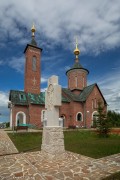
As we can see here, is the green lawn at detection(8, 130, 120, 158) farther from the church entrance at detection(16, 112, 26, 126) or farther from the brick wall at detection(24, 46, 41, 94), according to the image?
the brick wall at detection(24, 46, 41, 94)

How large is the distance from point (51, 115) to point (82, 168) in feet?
10.9

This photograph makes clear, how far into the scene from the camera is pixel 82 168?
601 cm

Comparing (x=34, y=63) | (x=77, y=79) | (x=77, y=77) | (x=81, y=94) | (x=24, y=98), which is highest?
(x=34, y=63)

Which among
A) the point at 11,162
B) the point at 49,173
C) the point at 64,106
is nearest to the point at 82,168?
the point at 49,173

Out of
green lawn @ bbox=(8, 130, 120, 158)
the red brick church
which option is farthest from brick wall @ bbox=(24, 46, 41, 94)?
green lawn @ bbox=(8, 130, 120, 158)

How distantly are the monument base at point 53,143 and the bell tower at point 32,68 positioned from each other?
→ 2324 centimetres

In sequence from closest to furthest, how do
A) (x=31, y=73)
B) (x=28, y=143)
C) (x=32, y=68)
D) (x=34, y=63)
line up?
(x=28, y=143) < (x=31, y=73) < (x=32, y=68) < (x=34, y=63)

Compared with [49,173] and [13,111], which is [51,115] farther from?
[13,111]

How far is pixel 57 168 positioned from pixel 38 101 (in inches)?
925

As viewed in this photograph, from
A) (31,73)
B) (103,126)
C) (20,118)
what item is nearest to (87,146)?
(103,126)

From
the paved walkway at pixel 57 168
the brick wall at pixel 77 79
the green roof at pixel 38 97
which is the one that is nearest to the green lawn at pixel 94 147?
the paved walkway at pixel 57 168

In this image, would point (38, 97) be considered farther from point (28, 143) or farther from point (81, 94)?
point (28, 143)

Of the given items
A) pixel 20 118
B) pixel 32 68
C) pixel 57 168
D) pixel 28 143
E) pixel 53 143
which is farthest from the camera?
pixel 32 68

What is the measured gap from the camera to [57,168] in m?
6.18
